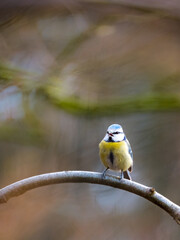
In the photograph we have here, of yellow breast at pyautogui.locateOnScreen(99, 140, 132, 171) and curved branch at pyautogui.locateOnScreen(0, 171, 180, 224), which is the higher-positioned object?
yellow breast at pyautogui.locateOnScreen(99, 140, 132, 171)

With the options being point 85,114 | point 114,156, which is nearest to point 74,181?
point 114,156

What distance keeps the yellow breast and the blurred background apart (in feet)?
2.28

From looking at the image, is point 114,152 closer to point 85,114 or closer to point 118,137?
point 118,137

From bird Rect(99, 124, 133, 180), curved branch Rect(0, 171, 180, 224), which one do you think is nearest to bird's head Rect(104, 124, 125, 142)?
bird Rect(99, 124, 133, 180)

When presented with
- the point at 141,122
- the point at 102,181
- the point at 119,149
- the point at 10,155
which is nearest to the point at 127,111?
the point at 141,122

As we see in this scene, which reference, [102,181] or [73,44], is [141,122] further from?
[102,181]

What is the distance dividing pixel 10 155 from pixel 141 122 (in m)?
1.07

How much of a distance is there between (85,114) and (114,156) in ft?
2.57

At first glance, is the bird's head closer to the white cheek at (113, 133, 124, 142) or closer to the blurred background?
the white cheek at (113, 133, 124, 142)

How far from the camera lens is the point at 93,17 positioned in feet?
8.83

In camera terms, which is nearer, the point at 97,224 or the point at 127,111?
the point at 127,111

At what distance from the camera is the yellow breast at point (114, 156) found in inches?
76.2

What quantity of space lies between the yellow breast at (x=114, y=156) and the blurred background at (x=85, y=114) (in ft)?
2.28

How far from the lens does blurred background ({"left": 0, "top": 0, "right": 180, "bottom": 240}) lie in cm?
260
